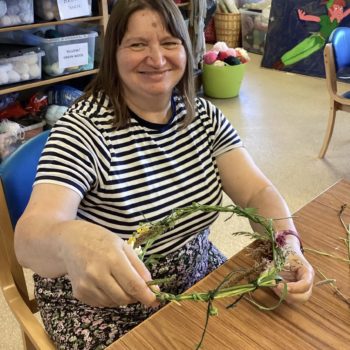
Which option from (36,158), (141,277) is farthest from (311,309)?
(36,158)

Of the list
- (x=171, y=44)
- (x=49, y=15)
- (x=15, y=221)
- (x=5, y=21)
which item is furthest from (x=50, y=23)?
(x=15, y=221)

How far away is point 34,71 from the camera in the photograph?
8.34ft

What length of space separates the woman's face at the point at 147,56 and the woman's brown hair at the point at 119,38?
1 centimetres

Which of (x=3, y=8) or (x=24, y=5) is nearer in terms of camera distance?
(x=3, y=8)

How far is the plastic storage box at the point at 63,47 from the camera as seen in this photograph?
2600 millimetres

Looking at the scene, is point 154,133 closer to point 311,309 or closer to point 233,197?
point 233,197

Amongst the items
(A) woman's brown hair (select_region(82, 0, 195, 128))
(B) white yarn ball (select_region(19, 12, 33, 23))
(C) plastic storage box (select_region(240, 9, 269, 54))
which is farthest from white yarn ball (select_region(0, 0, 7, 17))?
(C) plastic storage box (select_region(240, 9, 269, 54))

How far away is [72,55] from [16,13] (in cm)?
39

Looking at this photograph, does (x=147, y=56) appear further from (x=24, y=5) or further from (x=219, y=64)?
(x=219, y=64)

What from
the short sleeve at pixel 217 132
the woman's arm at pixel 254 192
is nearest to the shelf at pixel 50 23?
the short sleeve at pixel 217 132

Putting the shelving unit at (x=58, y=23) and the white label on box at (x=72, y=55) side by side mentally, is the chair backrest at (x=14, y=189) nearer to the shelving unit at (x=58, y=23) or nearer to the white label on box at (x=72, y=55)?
the shelving unit at (x=58, y=23)

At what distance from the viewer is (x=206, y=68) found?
3779mm

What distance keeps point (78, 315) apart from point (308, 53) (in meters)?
4.16

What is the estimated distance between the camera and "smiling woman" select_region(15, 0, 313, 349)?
0.88m
